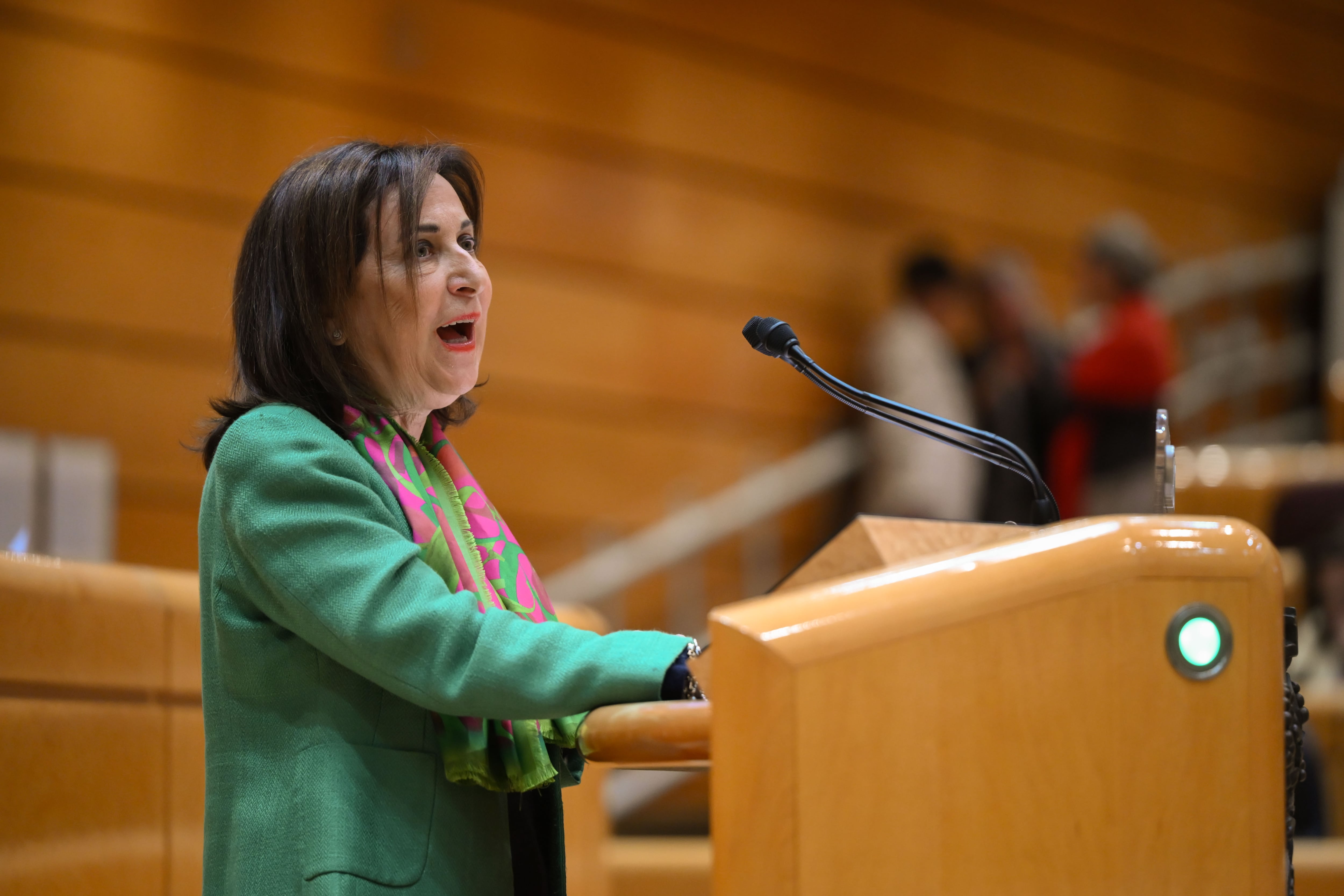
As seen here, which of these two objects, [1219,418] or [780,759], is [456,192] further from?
[1219,418]

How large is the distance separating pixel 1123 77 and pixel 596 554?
302cm

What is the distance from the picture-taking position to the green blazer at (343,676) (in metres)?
0.98

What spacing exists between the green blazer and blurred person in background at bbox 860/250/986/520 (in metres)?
3.07

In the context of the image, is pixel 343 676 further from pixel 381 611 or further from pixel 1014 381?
pixel 1014 381

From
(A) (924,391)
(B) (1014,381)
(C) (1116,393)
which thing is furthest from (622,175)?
(C) (1116,393)

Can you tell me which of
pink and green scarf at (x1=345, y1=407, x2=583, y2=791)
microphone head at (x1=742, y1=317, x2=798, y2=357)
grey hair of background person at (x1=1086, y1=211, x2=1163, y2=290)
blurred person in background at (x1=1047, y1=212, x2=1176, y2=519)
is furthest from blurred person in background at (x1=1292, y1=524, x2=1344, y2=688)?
pink and green scarf at (x1=345, y1=407, x2=583, y2=791)

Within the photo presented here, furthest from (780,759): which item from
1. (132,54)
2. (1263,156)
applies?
(1263,156)

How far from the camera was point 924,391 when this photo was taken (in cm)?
412

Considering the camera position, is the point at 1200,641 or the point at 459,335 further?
the point at 459,335

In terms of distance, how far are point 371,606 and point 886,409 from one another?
0.54m

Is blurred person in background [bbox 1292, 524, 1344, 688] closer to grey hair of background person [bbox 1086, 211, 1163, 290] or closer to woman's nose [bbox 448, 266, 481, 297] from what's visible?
grey hair of background person [bbox 1086, 211, 1163, 290]

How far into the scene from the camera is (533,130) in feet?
13.2

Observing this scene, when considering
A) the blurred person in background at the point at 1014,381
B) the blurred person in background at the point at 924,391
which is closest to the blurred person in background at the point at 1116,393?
the blurred person in background at the point at 1014,381

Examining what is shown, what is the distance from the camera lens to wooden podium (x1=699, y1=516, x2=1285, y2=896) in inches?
32.2
